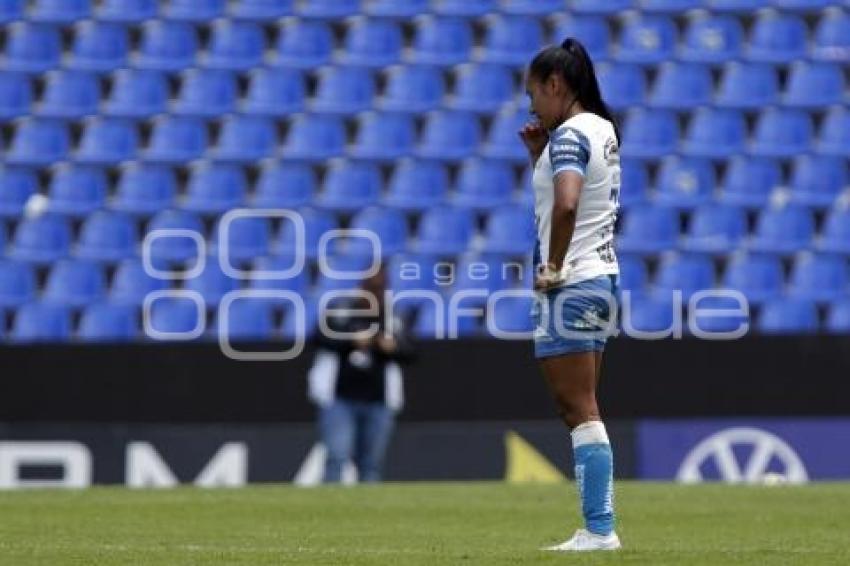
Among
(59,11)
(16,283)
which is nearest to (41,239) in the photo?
(16,283)

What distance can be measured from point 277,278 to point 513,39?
381 cm

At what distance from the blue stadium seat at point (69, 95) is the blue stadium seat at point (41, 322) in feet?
8.60

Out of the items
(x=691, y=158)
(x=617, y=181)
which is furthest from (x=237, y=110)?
(x=617, y=181)

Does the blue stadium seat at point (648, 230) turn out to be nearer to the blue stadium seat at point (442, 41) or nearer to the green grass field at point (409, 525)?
the blue stadium seat at point (442, 41)

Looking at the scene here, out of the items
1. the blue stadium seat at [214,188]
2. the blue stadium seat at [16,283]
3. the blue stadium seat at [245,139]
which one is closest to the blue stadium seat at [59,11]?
the blue stadium seat at [245,139]

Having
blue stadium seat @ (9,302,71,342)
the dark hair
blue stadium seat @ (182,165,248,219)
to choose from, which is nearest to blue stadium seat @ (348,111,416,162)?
blue stadium seat @ (182,165,248,219)

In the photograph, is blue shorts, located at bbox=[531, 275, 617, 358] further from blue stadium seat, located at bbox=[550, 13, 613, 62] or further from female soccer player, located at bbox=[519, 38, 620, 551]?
blue stadium seat, located at bbox=[550, 13, 613, 62]

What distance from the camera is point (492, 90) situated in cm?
1956

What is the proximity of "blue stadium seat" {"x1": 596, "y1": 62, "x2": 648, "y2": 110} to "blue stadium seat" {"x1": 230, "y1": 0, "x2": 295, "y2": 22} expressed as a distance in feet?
10.7

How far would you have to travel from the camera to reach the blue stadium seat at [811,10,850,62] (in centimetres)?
1980

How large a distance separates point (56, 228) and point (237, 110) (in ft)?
7.31

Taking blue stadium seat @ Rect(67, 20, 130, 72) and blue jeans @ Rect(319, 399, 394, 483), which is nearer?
blue jeans @ Rect(319, 399, 394, 483)

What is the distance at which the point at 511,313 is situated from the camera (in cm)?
1733

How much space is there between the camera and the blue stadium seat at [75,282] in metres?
18.1
